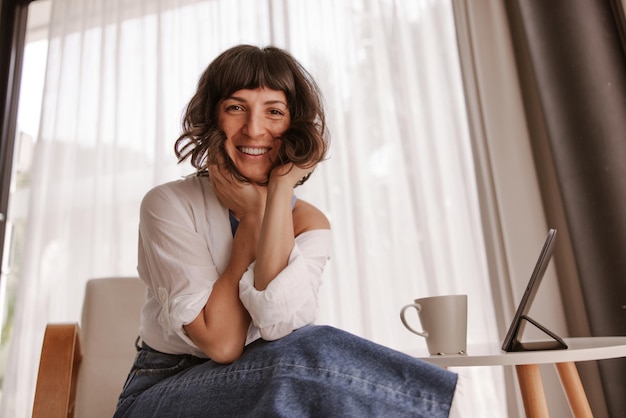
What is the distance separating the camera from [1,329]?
7.82 ft

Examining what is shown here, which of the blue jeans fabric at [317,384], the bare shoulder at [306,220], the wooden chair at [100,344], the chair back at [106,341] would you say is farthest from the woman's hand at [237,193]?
the chair back at [106,341]

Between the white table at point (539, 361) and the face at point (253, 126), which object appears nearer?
the white table at point (539, 361)

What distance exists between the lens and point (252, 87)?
982 mm

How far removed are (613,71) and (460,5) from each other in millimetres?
655

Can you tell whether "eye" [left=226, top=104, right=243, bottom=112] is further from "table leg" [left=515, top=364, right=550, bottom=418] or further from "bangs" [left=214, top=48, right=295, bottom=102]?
"table leg" [left=515, top=364, right=550, bottom=418]

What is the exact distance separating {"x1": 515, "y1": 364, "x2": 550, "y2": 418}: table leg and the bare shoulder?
1.52 ft

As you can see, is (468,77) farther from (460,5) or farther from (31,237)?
(31,237)

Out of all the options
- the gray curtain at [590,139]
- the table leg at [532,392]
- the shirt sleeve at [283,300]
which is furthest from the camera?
the gray curtain at [590,139]

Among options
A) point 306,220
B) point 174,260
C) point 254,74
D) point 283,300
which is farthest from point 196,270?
point 254,74

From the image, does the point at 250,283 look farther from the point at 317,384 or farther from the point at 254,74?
the point at 254,74

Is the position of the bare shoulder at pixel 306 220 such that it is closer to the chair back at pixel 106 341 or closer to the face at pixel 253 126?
the face at pixel 253 126

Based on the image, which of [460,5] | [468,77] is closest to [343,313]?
[468,77]

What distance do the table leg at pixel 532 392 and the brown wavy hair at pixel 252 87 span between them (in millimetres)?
544

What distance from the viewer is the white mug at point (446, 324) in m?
0.92
